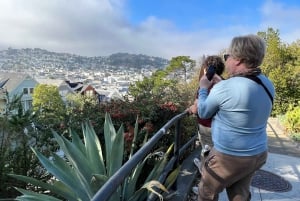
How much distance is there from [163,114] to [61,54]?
468ft

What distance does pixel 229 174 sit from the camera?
6.41ft

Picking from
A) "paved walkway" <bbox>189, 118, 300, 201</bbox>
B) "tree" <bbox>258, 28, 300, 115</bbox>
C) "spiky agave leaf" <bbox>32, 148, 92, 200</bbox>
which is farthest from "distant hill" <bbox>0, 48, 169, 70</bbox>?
"spiky agave leaf" <bbox>32, 148, 92, 200</bbox>

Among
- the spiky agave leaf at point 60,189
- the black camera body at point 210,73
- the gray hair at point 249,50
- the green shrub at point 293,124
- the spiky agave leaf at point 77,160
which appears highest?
the gray hair at point 249,50

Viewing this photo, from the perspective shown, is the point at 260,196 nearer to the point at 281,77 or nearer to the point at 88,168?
the point at 88,168

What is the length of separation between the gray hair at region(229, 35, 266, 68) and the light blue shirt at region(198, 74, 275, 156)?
111 millimetres

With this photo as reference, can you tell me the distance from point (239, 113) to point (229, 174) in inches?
16.4

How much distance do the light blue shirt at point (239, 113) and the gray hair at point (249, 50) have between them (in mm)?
111

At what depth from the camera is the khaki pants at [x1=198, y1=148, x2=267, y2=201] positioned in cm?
193

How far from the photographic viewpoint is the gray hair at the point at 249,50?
191cm

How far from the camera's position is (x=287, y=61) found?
700 inches

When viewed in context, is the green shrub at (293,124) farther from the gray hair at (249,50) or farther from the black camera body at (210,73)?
the gray hair at (249,50)

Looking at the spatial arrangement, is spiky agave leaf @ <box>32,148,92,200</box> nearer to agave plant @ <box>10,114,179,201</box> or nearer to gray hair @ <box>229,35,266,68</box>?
agave plant @ <box>10,114,179,201</box>

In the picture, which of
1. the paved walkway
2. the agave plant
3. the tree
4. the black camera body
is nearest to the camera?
the agave plant

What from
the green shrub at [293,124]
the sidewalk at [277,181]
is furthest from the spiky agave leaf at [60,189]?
the green shrub at [293,124]
